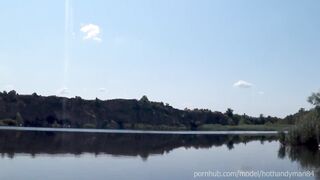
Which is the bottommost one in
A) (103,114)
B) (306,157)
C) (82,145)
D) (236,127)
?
(306,157)

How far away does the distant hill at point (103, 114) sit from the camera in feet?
412

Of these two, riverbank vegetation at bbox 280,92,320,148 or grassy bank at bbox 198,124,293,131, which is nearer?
riverbank vegetation at bbox 280,92,320,148

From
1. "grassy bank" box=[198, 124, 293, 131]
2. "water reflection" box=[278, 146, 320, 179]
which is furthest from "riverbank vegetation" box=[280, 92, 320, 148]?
"grassy bank" box=[198, 124, 293, 131]

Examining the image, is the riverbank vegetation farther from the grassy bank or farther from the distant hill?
the grassy bank

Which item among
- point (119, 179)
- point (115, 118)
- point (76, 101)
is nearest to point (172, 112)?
point (115, 118)

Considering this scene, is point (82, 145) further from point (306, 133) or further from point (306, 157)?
point (306, 133)

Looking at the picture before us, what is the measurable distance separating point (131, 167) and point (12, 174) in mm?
8620

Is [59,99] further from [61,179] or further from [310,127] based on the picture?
[61,179]

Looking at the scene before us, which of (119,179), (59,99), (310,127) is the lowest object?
(119,179)

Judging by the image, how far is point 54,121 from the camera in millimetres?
130000

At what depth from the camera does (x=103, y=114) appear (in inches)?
5620

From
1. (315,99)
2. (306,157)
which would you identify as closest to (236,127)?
(315,99)

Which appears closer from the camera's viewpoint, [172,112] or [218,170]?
[218,170]

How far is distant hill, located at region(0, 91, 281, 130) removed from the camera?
126 metres
